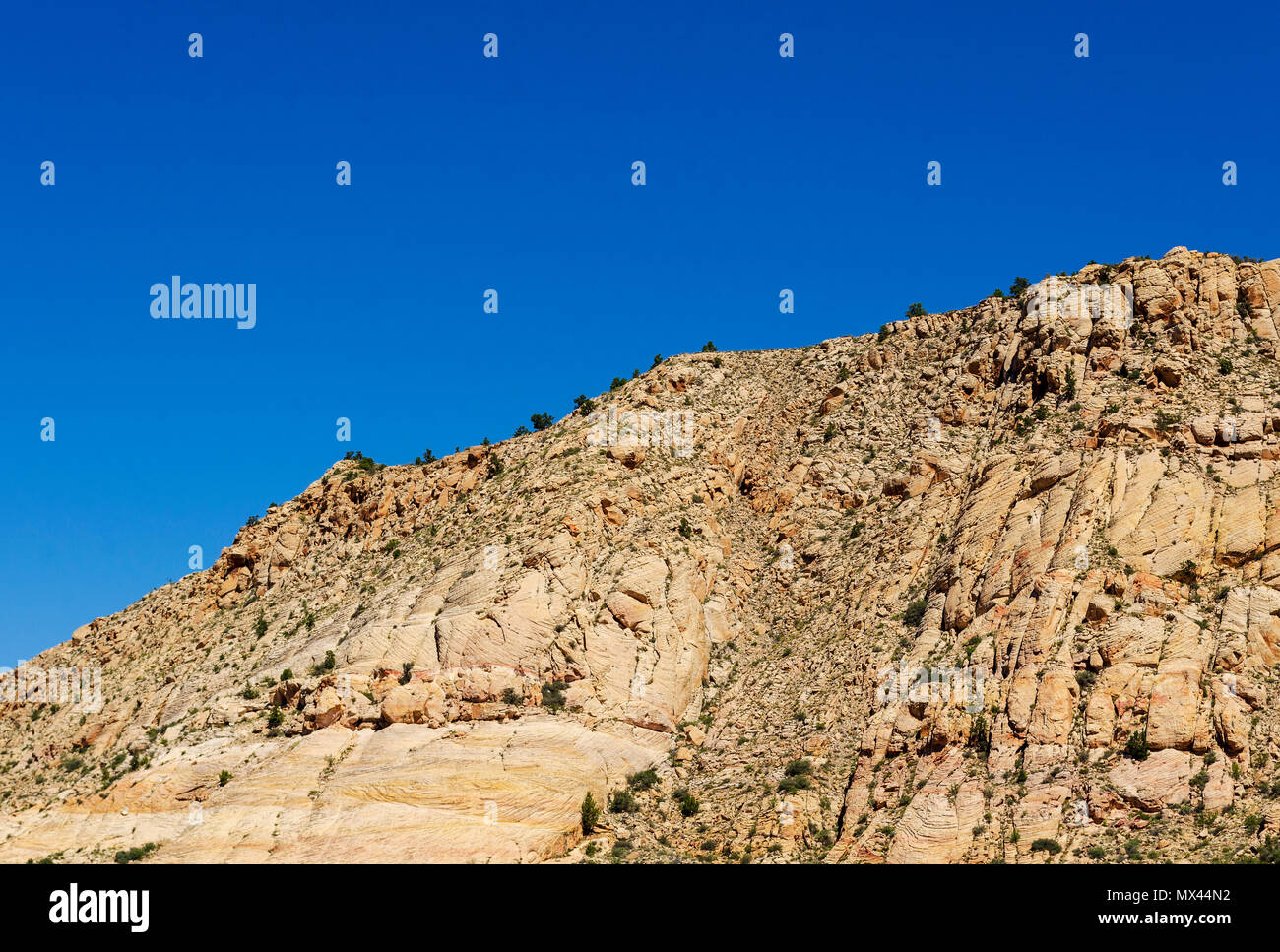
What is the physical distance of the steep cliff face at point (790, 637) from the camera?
48.9m

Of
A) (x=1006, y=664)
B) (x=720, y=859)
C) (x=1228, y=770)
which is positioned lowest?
(x=720, y=859)

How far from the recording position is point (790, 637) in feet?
210

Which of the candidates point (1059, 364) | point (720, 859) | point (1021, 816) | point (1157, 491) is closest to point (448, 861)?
point (720, 859)

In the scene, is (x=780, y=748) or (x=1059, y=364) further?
(x=1059, y=364)

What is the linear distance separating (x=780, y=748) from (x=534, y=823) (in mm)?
11852

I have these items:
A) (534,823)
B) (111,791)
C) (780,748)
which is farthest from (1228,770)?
(111,791)

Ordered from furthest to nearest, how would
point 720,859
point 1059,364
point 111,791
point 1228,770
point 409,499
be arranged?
point 409,499 < point 1059,364 < point 111,791 < point 720,859 < point 1228,770

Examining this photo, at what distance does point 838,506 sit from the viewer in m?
70.4

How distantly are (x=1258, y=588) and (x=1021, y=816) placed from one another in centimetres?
1434

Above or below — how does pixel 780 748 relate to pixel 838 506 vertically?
below

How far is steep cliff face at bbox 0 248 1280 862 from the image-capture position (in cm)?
4891

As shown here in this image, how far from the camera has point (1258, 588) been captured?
5159 cm

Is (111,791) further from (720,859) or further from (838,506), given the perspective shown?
(838,506)
